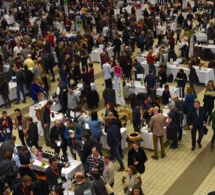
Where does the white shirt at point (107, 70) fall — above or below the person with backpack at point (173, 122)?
above

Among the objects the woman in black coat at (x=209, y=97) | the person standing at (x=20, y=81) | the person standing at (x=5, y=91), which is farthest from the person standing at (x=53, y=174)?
the person standing at (x=20, y=81)

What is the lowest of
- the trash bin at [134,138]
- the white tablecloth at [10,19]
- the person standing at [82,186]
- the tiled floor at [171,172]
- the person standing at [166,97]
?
the tiled floor at [171,172]

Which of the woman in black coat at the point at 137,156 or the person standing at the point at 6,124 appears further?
the person standing at the point at 6,124

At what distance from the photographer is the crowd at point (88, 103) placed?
9141mm

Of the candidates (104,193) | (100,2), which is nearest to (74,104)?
(104,193)

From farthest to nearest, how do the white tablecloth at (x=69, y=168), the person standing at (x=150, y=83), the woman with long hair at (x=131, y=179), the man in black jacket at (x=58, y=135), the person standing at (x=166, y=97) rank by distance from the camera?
the person standing at (x=150, y=83) < the person standing at (x=166, y=97) < the man in black jacket at (x=58, y=135) < the white tablecloth at (x=69, y=168) < the woman with long hair at (x=131, y=179)

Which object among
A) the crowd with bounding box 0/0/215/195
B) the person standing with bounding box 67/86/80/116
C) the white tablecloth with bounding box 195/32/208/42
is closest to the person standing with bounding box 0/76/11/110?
the crowd with bounding box 0/0/215/195

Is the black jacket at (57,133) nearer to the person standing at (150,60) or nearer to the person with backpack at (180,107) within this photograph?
the person with backpack at (180,107)

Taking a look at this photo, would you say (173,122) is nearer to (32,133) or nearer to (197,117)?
(197,117)

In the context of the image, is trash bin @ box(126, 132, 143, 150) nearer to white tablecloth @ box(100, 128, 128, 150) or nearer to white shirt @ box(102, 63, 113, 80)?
white tablecloth @ box(100, 128, 128, 150)

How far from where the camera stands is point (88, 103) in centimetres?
1520

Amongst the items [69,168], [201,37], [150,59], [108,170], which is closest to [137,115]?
[69,168]

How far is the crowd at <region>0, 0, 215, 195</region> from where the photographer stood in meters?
9.14

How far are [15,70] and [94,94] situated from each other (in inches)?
121
